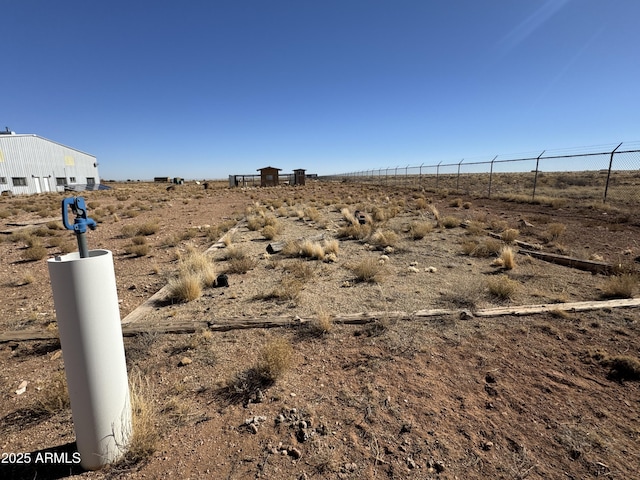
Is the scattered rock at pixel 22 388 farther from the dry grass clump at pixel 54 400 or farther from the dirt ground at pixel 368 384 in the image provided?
the dry grass clump at pixel 54 400

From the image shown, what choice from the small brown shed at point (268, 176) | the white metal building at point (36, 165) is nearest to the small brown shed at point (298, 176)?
the small brown shed at point (268, 176)

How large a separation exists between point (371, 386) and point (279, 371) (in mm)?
923

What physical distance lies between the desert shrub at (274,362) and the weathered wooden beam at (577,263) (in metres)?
6.56

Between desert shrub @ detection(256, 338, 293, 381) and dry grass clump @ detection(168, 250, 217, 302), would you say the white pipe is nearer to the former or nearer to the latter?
desert shrub @ detection(256, 338, 293, 381)

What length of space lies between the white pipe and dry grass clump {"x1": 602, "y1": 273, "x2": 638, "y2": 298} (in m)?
6.62

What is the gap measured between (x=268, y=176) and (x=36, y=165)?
94.8ft

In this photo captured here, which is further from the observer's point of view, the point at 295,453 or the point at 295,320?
the point at 295,320

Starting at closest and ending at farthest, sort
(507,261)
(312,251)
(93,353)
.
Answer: (93,353) < (507,261) < (312,251)

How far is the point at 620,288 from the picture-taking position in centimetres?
497

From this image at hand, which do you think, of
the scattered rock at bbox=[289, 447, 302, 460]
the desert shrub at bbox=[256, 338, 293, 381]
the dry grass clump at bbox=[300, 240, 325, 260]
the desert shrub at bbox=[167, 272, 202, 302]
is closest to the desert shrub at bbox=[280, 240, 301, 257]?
the dry grass clump at bbox=[300, 240, 325, 260]

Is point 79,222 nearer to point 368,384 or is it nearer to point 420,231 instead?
point 368,384

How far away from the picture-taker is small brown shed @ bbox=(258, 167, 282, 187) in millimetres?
50891

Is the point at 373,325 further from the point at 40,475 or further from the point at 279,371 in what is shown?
the point at 40,475

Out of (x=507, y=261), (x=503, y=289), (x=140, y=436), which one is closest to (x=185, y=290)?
(x=140, y=436)
